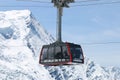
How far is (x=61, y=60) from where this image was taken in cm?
6456

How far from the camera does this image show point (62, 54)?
214 feet

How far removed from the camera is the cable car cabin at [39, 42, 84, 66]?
64.2 meters

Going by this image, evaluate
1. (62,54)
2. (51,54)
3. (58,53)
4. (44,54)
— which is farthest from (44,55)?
(62,54)

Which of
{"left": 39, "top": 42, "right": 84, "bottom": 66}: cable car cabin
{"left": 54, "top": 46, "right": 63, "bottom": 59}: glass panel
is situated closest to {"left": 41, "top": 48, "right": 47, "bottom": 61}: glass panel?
{"left": 39, "top": 42, "right": 84, "bottom": 66}: cable car cabin

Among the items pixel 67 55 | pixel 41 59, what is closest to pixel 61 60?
pixel 67 55

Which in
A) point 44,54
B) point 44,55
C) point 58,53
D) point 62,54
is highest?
point 58,53

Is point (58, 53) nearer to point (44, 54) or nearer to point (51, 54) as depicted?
point (51, 54)

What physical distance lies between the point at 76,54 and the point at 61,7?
1107 centimetres

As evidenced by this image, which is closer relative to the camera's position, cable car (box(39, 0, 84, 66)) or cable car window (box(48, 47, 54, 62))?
cable car (box(39, 0, 84, 66))

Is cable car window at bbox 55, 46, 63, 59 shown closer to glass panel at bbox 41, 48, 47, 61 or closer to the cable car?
the cable car

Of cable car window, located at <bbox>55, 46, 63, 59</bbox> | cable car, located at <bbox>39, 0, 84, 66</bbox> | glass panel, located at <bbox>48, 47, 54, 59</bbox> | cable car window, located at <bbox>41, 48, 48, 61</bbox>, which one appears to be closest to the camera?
cable car, located at <bbox>39, 0, 84, 66</bbox>

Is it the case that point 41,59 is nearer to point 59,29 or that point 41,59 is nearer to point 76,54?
point 76,54

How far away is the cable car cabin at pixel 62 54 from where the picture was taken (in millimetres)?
64188

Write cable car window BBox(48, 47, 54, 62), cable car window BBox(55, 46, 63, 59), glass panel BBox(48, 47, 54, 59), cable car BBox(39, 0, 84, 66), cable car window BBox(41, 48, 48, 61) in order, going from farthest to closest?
cable car window BBox(41, 48, 48, 61) < glass panel BBox(48, 47, 54, 59) < cable car window BBox(48, 47, 54, 62) < cable car window BBox(55, 46, 63, 59) < cable car BBox(39, 0, 84, 66)
